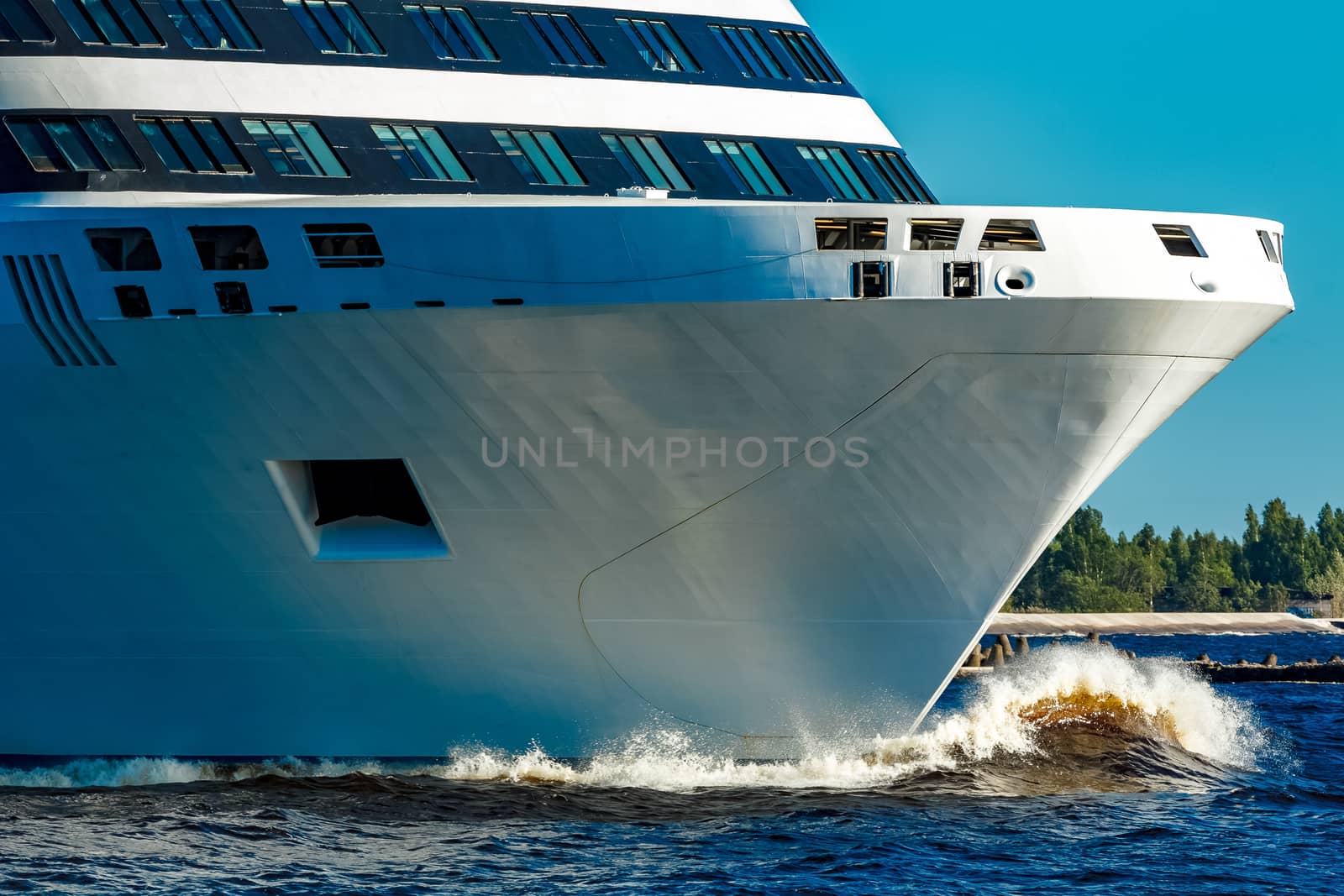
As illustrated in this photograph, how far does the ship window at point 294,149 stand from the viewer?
16.5m

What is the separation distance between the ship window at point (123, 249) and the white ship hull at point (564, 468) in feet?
0.44

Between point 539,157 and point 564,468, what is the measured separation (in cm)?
369

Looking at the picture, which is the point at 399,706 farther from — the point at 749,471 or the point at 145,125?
the point at 145,125

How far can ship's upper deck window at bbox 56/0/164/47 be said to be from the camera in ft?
54.8

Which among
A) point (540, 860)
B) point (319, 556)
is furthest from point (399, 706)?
point (540, 860)

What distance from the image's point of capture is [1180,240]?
15.4 meters

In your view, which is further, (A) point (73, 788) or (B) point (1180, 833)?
(A) point (73, 788)

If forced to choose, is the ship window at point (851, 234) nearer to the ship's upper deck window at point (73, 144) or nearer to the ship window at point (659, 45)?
the ship window at point (659, 45)

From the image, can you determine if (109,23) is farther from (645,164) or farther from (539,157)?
(645,164)

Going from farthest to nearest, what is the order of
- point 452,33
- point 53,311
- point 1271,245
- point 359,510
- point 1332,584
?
1. point 1332,584
2. point 452,33
3. point 359,510
4. point 1271,245
5. point 53,311

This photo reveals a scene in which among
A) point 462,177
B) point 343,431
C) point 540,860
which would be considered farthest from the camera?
point 462,177

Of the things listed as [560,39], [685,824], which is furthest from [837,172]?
[685,824]

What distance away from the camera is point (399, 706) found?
54.5 feet

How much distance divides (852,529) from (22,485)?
850 centimetres
